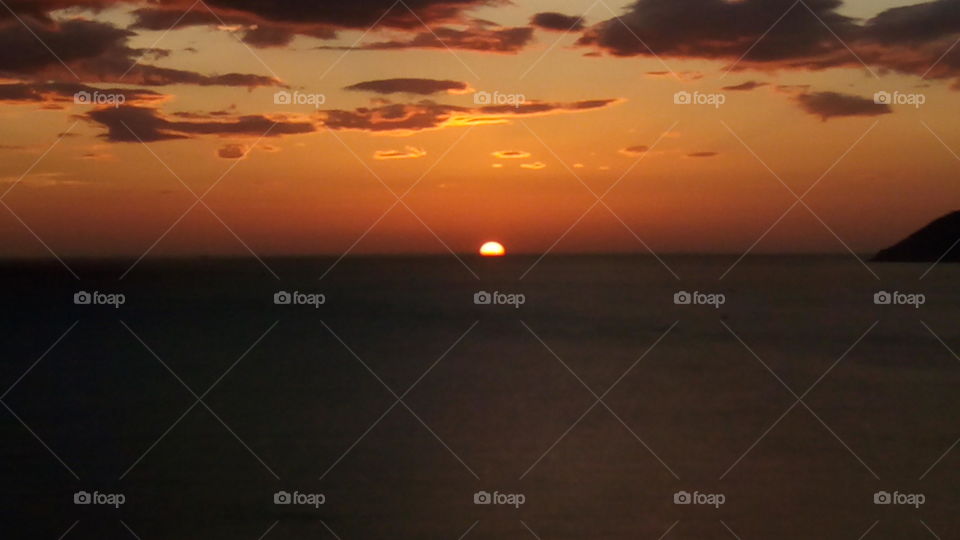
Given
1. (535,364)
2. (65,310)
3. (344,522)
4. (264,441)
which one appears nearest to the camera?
(344,522)

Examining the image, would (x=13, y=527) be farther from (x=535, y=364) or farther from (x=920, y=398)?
(x=920, y=398)

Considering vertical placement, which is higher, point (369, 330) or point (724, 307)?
point (724, 307)

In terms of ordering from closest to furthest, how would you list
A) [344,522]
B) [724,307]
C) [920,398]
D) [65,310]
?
[344,522]
[920,398]
[724,307]
[65,310]

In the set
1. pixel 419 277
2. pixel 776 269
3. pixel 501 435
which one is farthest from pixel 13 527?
pixel 776 269

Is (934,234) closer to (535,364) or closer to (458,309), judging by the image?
(535,364)

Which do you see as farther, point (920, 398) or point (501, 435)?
point (920, 398)

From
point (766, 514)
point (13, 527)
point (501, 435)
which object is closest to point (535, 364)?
point (501, 435)

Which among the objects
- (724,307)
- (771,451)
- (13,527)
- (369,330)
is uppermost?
(724,307)
